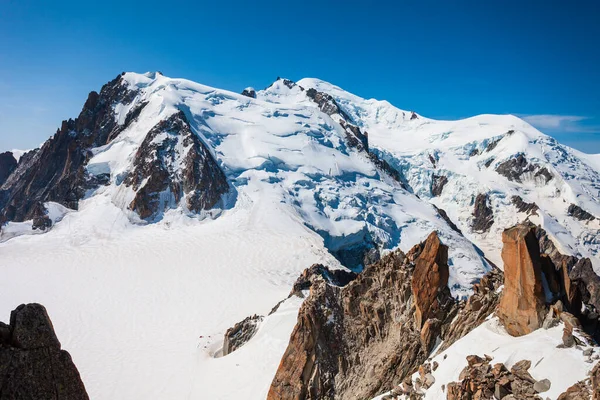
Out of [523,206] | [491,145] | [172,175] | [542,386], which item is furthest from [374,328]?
[491,145]

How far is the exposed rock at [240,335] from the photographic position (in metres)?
25.1

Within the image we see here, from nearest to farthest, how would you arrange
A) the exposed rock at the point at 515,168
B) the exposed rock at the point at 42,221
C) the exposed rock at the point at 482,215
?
the exposed rock at the point at 42,221 → the exposed rock at the point at 482,215 → the exposed rock at the point at 515,168

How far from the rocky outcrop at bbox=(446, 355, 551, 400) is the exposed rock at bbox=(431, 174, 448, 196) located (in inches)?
4436

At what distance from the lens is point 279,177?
6406 centimetres

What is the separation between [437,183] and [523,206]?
22.8 meters

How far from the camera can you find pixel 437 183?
4690 inches

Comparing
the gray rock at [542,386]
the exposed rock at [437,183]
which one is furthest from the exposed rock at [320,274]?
the exposed rock at [437,183]

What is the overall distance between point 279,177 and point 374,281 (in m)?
46.4

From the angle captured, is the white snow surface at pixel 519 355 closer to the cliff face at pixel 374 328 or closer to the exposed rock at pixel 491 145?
the cliff face at pixel 374 328

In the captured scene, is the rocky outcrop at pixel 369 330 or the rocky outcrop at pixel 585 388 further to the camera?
the rocky outcrop at pixel 369 330

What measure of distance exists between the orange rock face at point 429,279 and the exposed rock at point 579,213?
10795 cm

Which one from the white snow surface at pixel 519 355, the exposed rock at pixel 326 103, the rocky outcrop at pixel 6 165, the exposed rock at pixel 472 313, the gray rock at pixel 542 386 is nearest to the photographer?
the gray rock at pixel 542 386

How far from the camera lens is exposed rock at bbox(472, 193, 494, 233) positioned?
346ft

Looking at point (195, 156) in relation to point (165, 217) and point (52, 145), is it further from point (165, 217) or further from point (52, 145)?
point (52, 145)
